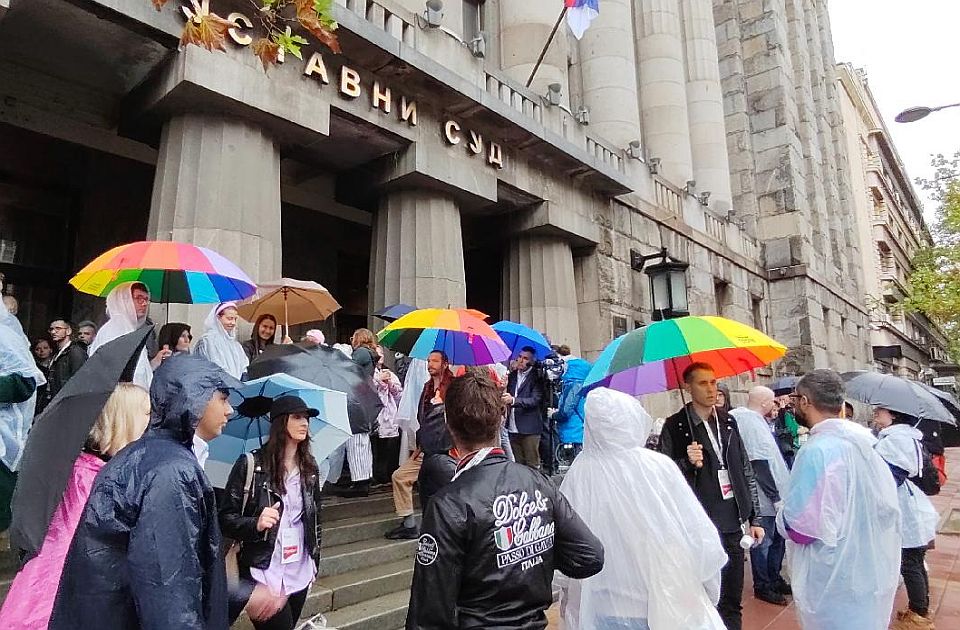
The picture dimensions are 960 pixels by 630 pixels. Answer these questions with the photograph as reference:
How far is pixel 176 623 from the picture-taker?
1.73 metres

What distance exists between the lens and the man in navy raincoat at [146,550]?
174 centimetres

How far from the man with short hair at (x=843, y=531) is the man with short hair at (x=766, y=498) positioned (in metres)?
1.91

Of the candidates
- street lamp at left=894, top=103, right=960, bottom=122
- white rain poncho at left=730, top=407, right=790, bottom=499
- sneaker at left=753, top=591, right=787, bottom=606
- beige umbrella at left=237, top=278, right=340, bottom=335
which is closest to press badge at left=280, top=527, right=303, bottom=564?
beige umbrella at left=237, top=278, right=340, bottom=335

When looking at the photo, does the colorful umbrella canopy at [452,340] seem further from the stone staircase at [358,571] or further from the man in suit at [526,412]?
the stone staircase at [358,571]

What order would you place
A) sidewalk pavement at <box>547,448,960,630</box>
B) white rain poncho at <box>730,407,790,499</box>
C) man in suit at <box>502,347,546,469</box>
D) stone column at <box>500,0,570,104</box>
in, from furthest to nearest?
stone column at <box>500,0,570,104</box> < man in suit at <box>502,347,546,469</box> < white rain poncho at <box>730,407,790,499</box> < sidewalk pavement at <box>547,448,960,630</box>

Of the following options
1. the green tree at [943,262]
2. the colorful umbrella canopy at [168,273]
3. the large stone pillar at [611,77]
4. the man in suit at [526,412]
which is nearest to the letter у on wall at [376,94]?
the colorful umbrella canopy at [168,273]

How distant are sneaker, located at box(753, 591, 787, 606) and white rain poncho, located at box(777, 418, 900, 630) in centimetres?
206

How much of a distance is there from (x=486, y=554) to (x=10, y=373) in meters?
2.87

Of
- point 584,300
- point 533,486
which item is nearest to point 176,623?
point 533,486

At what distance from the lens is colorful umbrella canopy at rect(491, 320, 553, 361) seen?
6.96 meters

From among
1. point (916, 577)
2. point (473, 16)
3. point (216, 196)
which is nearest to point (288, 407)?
point (216, 196)

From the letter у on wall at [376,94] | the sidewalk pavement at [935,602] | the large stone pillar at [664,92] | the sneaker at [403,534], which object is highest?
the large stone pillar at [664,92]

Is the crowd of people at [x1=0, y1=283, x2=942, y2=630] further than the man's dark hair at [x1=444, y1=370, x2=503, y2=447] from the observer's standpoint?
No

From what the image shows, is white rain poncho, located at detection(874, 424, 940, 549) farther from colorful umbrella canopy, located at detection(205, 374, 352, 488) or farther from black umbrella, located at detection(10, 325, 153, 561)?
black umbrella, located at detection(10, 325, 153, 561)
